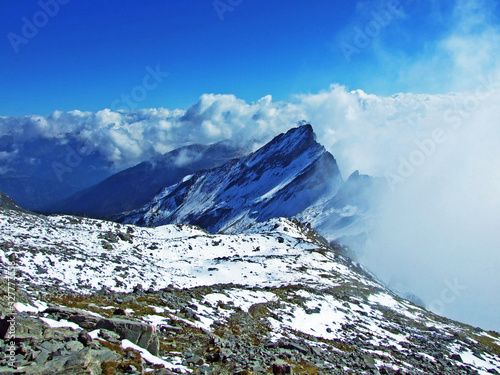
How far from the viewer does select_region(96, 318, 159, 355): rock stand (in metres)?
18.1

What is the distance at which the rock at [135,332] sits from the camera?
18.1 m

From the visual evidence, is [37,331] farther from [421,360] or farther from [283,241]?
[283,241]

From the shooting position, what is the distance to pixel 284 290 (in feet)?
171

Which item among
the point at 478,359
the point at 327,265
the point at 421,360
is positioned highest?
the point at 327,265

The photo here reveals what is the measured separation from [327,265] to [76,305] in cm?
7183

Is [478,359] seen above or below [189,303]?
above

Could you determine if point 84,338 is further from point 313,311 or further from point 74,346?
point 313,311

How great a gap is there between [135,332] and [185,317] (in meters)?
10.2

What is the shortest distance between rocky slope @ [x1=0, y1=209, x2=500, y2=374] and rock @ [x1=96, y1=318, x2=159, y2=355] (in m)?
0.05

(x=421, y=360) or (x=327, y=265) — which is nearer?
Result: (x=421, y=360)

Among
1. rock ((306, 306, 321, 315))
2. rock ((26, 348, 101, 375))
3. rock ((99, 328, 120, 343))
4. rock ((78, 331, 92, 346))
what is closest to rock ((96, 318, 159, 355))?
rock ((99, 328, 120, 343))

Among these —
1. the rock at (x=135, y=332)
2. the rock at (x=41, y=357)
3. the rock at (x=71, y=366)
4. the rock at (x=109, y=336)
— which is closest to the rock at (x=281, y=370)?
the rock at (x=135, y=332)

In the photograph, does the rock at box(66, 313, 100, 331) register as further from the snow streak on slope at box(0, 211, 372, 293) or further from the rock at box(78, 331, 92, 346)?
the snow streak on slope at box(0, 211, 372, 293)

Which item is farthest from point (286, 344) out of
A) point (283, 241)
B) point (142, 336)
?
point (283, 241)
